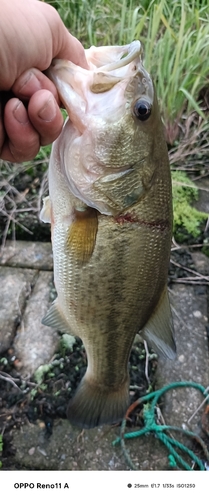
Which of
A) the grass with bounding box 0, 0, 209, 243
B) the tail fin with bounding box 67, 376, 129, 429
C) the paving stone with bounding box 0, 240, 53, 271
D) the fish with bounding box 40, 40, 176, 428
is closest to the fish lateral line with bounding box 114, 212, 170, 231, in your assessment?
the fish with bounding box 40, 40, 176, 428

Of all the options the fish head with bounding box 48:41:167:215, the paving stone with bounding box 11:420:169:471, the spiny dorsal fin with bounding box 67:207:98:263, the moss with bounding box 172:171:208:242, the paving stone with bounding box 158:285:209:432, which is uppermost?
the fish head with bounding box 48:41:167:215

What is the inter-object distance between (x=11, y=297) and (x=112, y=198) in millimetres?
1035

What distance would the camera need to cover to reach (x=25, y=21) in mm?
904

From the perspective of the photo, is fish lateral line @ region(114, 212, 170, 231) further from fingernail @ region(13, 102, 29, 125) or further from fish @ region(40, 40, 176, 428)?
fingernail @ region(13, 102, 29, 125)

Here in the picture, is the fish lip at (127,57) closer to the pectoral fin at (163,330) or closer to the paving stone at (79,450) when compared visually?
the pectoral fin at (163,330)

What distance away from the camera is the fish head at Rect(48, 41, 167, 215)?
0.95 metres

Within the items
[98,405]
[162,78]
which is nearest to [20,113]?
[98,405]

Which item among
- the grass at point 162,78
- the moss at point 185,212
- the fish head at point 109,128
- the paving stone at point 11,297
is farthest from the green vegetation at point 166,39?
the fish head at point 109,128

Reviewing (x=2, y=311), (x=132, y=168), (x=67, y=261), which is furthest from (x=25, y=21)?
(x=2, y=311)

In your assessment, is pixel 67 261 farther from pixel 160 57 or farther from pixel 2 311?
pixel 160 57

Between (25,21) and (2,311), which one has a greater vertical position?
(25,21)

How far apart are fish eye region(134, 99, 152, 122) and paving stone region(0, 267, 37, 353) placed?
1.10m

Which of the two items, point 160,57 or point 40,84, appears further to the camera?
point 160,57
